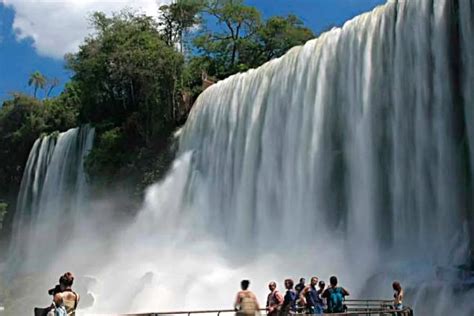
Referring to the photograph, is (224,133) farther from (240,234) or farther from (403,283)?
(403,283)

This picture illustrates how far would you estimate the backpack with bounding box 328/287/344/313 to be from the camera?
11.5 metres

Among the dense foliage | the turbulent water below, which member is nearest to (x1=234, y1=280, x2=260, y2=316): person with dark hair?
the turbulent water below

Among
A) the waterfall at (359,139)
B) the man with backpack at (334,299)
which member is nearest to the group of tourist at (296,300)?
the man with backpack at (334,299)

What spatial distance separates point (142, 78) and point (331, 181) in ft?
56.6

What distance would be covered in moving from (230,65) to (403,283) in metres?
36.9

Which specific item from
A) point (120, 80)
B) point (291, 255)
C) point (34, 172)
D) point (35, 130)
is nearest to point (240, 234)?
point (291, 255)

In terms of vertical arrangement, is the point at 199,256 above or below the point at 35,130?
below

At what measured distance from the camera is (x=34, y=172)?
47.8 meters

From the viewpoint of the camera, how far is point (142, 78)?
38.8 meters

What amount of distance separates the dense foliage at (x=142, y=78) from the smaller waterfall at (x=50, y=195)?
8.88ft

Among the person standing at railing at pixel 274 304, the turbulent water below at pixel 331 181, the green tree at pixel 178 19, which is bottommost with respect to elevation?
the person standing at railing at pixel 274 304

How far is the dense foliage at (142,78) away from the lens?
126 ft

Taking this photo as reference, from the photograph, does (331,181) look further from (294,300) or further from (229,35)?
(229,35)

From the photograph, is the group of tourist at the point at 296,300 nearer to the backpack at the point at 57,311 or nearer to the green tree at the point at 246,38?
the backpack at the point at 57,311
